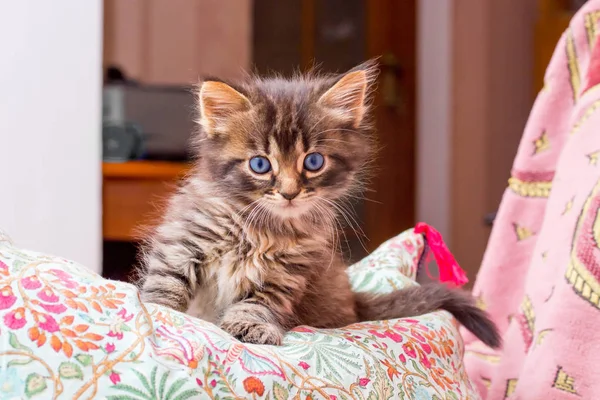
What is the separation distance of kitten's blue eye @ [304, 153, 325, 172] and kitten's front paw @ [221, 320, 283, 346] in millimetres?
256

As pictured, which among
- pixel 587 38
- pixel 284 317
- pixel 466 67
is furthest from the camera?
pixel 466 67

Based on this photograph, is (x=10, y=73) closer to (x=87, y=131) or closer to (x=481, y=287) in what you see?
(x=87, y=131)

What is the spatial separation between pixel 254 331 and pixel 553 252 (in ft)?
2.32

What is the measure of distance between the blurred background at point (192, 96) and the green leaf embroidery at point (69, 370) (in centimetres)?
57

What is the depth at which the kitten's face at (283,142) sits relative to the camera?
0.99 meters

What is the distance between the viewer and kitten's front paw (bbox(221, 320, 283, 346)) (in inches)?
32.8

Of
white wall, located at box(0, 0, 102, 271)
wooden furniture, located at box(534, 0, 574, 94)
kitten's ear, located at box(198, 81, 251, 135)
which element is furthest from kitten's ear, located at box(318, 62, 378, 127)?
wooden furniture, located at box(534, 0, 574, 94)

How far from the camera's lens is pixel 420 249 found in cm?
144

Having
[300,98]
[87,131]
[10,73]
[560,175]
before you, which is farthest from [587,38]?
[10,73]

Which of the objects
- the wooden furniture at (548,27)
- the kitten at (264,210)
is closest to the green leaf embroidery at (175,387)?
the kitten at (264,210)

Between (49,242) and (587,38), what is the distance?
136 centimetres

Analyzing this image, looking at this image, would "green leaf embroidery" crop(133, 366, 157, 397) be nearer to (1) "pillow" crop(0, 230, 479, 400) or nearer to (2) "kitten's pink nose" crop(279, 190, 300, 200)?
(1) "pillow" crop(0, 230, 479, 400)

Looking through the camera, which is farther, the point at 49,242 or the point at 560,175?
the point at 49,242

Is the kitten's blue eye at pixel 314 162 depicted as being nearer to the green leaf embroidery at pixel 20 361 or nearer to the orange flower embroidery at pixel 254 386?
the orange flower embroidery at pixel 254 386
